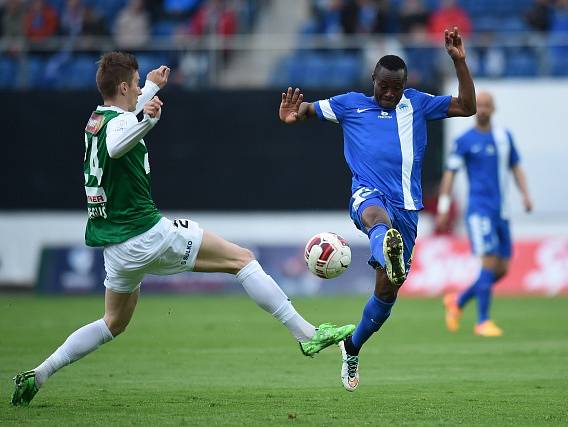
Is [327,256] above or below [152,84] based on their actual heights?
below

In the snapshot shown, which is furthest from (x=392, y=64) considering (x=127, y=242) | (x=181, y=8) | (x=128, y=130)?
(x=181, y=8)

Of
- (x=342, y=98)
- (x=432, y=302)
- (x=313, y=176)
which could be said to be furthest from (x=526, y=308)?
(x=342, y=98)

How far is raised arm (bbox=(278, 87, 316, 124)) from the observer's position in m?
9.41

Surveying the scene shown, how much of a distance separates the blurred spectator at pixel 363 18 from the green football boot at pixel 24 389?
14104 mm

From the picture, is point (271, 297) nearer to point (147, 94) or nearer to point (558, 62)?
point (147, 94)

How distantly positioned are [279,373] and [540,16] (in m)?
12.8

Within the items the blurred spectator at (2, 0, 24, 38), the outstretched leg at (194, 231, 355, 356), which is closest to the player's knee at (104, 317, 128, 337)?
the outstretched leg at (194, 231, 355, 356)

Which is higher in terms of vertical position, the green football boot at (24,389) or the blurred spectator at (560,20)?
the blurred spectator at (560,20)

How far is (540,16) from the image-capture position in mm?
21375

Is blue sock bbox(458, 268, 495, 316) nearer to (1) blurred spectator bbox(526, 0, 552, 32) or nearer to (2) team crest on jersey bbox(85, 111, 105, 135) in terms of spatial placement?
(2) team crest on jersey bbox(85, 111, 105, 135)

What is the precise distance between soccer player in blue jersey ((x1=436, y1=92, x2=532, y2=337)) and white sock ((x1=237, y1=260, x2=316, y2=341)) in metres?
6.14

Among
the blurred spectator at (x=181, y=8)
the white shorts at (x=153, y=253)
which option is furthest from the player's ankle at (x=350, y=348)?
the blurred spectator at (x=181, y=8)

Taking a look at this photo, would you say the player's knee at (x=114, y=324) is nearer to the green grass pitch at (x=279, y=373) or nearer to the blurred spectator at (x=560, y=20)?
the green grass pitch at (x=279, y=373)

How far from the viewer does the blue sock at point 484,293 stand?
14.1 metres
